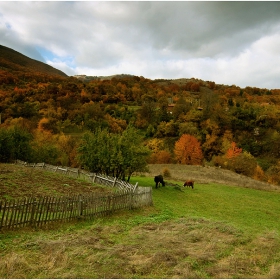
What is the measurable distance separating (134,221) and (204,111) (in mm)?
92031

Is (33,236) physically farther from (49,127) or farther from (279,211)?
(49,127)

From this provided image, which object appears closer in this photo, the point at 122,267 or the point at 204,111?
the point at 122,267

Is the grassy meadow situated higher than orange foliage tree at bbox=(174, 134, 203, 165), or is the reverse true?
orange foliage tree at bbox=(174, 134, 203, 165)

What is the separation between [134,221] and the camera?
1452cm

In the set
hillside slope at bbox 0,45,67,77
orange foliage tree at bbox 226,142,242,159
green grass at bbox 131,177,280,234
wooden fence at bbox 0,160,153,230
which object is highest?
hillside slope at bbox 0,45,67,77

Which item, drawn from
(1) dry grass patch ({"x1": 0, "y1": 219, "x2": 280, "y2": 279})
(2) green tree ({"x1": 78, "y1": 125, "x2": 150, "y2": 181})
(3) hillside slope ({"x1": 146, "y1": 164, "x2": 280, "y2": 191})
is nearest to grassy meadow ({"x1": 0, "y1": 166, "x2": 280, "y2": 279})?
(1) dry grass patch ({"x1": 0, "y1": 219, "x2": 280, "y2": 279})

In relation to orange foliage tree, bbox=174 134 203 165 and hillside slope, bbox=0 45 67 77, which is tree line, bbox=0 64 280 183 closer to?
orange foliage tree, bbox=174 134 203 165

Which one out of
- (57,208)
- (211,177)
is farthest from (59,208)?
(211,177)

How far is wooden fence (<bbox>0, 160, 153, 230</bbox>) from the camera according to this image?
11.2 meters

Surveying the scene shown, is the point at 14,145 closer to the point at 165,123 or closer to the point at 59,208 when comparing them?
the point at 59,208

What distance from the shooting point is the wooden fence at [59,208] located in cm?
1123

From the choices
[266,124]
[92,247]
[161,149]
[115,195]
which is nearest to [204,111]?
[266,124]

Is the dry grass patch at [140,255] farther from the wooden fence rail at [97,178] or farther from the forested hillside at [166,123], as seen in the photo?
the forested hillside at [166,123]

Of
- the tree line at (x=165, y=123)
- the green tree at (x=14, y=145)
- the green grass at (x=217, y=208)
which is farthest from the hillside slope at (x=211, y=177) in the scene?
the green tree at (x=14, y=145)
